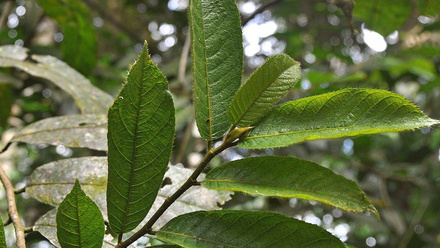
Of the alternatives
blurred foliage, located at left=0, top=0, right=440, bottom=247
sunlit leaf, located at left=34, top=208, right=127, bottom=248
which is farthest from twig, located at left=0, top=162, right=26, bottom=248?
blurred foliage, located at left=0, top=0, right=440, bottom=247

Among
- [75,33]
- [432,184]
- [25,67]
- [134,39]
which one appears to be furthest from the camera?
[432,184]

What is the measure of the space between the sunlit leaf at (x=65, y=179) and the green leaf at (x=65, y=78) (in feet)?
0.93

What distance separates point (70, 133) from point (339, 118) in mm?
→ 545

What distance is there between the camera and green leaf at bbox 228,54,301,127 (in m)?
0.54

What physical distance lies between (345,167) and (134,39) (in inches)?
51.5

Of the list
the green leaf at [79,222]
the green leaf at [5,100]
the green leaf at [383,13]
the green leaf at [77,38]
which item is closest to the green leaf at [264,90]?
the green leaf at [79,222]

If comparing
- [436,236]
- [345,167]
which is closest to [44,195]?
[345,167]

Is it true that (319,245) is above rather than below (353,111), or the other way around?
below

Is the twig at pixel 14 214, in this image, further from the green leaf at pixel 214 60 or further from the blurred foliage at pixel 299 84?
the blurred foliage at pixel 299 84

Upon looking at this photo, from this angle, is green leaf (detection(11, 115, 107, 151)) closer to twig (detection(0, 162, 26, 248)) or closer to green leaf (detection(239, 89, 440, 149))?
twig (detection(0, 162, 26, 248))

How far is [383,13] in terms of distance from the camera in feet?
4.04

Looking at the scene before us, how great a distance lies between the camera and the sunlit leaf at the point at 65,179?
75cm

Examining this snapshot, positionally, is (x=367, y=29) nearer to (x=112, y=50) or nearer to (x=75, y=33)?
(x=75, y=33)

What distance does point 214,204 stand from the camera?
764 mm
